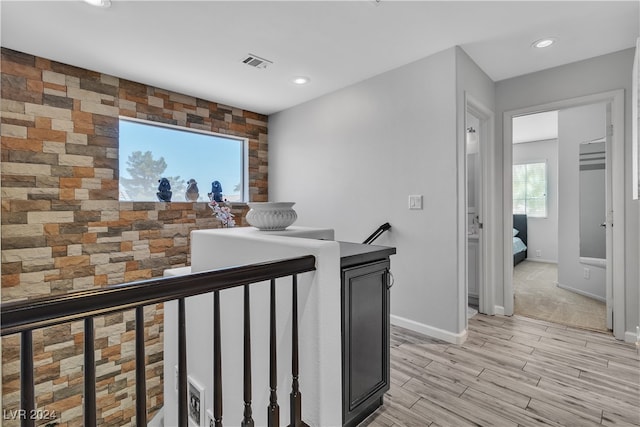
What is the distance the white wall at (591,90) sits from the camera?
2.61 m

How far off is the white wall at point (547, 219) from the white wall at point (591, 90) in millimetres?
4033

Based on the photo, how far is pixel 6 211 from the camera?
262 centimetres

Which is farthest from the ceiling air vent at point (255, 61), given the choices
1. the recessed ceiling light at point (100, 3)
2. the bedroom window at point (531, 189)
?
the bedroom window at point (531, 189)

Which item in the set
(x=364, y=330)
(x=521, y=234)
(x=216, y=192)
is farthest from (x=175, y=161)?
(x=521, y=234)

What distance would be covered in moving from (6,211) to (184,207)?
1.50m

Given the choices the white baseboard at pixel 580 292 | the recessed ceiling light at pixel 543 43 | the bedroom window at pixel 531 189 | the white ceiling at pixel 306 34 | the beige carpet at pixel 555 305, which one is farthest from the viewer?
the bedroom window at pixel 531 189

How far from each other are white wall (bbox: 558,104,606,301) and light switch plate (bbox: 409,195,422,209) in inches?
109

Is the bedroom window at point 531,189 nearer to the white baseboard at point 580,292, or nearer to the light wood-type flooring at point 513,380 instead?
the white baseboard at point 580,292

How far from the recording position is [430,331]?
2805 mm

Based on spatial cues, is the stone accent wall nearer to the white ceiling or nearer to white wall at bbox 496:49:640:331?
the white ceiling

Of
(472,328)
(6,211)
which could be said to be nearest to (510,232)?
(472,328)

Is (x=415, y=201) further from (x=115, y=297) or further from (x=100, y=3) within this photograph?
(x=100, y=3)

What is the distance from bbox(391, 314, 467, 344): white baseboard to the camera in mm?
2643

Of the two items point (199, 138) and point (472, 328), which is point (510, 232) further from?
point (199, 138)
